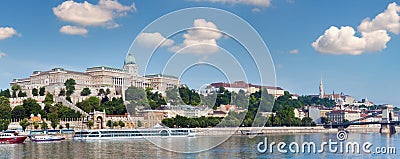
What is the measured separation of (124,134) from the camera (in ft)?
83.0

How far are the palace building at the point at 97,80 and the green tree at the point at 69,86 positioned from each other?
44cm

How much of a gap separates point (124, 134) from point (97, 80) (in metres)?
19.3

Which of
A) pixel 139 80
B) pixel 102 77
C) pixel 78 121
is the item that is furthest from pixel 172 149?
pixel 102 77

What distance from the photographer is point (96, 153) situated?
1683 centimetres

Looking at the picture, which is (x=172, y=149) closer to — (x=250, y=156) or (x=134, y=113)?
(x=250, y=156)

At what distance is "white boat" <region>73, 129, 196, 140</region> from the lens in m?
24.7

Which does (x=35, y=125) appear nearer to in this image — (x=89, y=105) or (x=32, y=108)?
(x=32, y=108)

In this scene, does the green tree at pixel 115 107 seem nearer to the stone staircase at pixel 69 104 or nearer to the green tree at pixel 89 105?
the green tree at pixel 89 105

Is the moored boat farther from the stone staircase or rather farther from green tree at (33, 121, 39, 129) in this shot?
the stone staircase

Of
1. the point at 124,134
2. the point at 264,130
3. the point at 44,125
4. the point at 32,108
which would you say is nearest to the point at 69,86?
the point at 32,108

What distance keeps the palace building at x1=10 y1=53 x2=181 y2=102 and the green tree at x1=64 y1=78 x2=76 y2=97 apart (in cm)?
44

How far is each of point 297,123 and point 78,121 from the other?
15.1 m

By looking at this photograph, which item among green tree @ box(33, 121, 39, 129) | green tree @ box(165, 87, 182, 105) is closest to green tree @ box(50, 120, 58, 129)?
green tree @ box(33, 121, 39, 129)

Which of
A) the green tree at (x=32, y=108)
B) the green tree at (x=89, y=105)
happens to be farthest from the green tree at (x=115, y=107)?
the green tree at (x=32, y=108)
